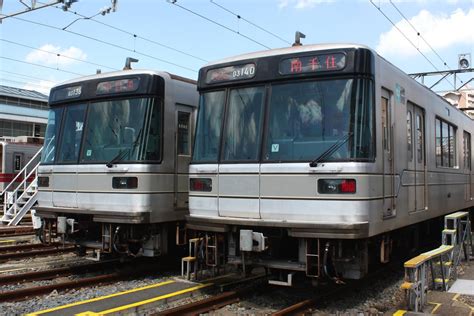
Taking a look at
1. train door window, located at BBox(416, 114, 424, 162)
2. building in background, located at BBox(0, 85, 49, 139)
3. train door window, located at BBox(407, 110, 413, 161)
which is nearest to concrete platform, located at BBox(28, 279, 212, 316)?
train door window, located at BBox(407, 110, 413, 161)

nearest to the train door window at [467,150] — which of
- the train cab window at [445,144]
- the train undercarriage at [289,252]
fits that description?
the train cab window at [445,144]

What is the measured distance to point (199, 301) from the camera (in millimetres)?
6613

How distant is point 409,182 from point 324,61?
2.57 metres

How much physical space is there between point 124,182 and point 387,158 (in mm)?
3901

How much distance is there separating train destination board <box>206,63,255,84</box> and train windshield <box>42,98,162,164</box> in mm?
1371

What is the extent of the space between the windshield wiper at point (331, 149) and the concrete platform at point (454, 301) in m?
1.93

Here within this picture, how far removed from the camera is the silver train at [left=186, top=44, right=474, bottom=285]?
5.94 meters

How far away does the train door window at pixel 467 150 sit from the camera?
12.3 meters

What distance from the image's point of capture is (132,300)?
6719mm

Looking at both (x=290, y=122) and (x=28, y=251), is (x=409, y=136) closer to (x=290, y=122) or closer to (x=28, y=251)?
(x=290, y=122)

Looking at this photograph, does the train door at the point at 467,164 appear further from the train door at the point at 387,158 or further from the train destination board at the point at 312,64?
the train destination board at the point at 312,64

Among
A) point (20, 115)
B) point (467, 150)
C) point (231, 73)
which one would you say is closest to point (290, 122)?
point (231, 73)

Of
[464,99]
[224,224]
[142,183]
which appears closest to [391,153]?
[224,224]

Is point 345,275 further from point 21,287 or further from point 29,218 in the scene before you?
point 29,218
